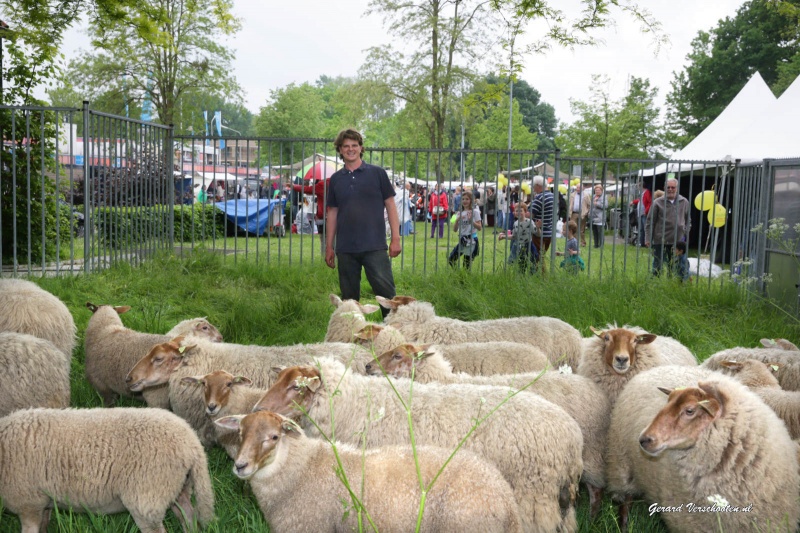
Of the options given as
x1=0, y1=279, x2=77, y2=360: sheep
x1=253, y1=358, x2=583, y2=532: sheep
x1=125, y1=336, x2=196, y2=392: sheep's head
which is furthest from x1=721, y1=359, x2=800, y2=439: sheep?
x1=0, y1=279, x2=77, y2=360: sheep

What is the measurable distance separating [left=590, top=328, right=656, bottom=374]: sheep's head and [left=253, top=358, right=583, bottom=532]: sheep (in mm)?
911

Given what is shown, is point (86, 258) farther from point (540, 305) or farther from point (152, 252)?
point (540, 305)

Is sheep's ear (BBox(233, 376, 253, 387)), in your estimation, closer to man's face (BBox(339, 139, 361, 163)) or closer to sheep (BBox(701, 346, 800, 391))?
man's face (BBox(339, 139, 361, 163))

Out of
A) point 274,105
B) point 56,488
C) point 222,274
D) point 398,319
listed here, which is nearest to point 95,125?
point 222,274

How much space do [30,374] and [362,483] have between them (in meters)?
2.62

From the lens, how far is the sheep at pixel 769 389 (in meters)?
3.74

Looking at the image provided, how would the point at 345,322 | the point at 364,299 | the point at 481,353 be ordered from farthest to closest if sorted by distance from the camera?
1. the point at 364,299
2. the point at 345,322
3. the point at 481,353

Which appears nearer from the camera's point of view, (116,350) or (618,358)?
(618,358)

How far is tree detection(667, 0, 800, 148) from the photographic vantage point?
34.3 metres

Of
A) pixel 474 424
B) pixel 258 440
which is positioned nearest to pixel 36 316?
pixel 258 440

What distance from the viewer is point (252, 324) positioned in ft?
21.2

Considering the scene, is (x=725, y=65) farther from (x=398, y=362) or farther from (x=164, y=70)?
(x=398, y=362)

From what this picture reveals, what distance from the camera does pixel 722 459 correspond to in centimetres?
316

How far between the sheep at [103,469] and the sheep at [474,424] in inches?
21.6
